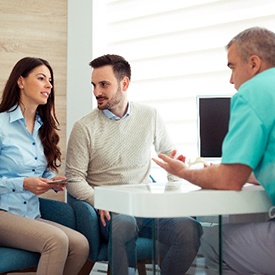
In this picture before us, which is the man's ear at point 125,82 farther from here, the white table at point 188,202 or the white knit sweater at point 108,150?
the white table at point 188,202

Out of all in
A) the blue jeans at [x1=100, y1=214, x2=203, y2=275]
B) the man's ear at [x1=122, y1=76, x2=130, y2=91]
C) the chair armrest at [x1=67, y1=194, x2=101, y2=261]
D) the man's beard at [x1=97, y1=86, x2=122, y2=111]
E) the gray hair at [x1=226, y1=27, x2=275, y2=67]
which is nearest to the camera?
the blue jeans at [x1=100, y1=214, x2=203, y2=275]

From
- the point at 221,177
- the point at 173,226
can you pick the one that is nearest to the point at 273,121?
the point at 221,177

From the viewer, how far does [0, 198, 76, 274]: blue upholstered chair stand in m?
2.86

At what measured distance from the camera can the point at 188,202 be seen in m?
1.81

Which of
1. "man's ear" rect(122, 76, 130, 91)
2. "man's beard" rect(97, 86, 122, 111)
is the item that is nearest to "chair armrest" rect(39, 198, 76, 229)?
"man's beard" rect(97, 86, 122, 111)

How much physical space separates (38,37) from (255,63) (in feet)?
9.16

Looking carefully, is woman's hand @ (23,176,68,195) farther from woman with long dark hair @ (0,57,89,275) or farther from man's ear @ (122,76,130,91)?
man's ear @ (122,76,130,91)

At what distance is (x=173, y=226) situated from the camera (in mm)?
1931

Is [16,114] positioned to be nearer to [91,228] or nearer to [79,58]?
[91,228]

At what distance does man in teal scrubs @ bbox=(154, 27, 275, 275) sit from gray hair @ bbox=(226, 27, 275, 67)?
81 millimetres

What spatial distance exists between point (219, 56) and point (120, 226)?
2401 mm

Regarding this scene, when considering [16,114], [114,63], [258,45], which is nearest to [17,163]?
[16,114]

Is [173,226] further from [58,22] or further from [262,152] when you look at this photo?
[58,22]

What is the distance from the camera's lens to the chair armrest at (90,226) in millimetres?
3188
